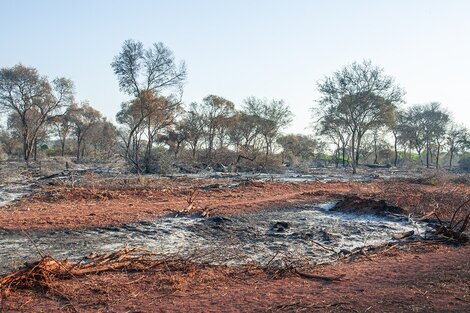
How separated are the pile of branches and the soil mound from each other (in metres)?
7.55

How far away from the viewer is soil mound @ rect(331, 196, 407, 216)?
40.8 ft

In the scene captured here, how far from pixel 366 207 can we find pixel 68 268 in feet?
30.7

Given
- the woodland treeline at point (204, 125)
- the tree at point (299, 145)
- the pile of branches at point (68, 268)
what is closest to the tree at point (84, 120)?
the woodland treeline at point (204, 125)

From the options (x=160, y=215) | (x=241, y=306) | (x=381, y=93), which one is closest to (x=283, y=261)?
Answer: (x=241, y=306)

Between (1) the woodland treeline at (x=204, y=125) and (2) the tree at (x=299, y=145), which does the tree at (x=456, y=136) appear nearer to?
(1) the woodland treeline at (x=204, y=125)

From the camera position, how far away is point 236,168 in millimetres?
35000

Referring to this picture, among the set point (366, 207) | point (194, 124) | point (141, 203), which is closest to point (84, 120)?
point (194, 124)

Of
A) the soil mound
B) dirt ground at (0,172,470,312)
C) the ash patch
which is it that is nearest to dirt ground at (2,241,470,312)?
dirt ground at (0,172,470,312)

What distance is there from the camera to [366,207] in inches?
505

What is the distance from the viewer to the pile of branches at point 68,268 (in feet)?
17.8

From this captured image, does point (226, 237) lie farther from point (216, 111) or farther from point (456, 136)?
point (456, 136)

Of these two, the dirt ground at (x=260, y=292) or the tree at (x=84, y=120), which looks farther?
the tree at (x=84, y=120)

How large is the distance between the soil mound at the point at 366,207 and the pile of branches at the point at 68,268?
7.55 meters

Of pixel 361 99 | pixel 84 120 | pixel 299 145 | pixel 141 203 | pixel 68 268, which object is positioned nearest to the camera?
pixel 68 268
